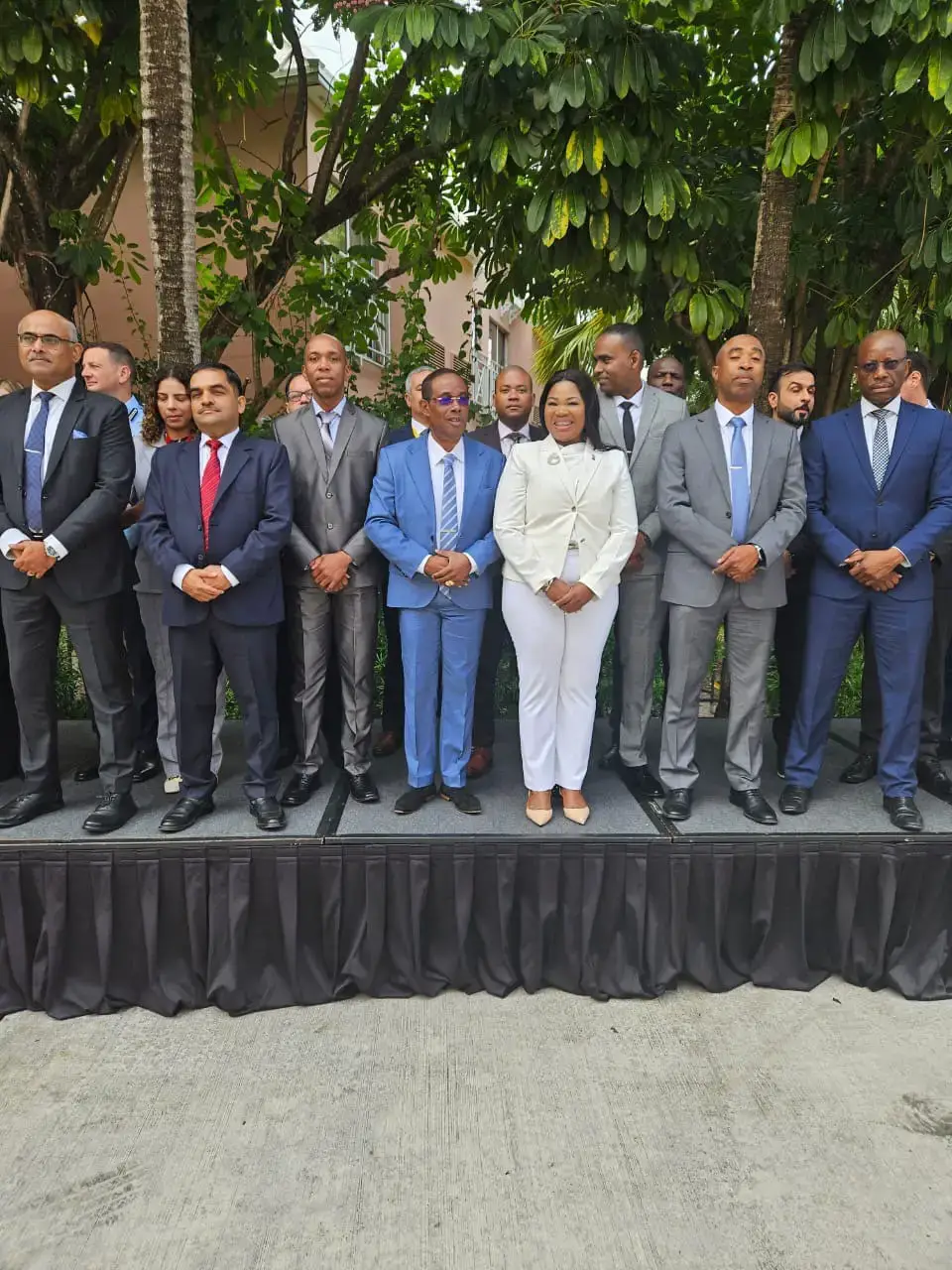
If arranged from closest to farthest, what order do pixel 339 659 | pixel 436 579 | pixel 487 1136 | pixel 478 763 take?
pixel 487 1136 → pixel 436 579 → pixel 339 659 → pixel 478 763

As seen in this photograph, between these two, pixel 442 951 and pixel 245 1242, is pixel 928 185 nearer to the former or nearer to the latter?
pixel 442 951

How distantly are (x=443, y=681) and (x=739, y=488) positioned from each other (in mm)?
1348

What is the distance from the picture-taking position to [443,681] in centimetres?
320

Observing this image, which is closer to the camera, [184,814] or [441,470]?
[184,814]

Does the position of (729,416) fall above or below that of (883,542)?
above

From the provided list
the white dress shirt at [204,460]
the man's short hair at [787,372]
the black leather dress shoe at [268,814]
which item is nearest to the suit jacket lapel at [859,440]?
the man's short hair at [787,372]

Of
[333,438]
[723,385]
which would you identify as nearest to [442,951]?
[333,438]

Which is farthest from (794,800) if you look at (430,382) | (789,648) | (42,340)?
(42,340)

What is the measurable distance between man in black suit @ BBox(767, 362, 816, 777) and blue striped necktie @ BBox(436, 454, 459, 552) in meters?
1.40

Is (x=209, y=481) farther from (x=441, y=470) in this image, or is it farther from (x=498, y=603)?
(x=498, y=603)

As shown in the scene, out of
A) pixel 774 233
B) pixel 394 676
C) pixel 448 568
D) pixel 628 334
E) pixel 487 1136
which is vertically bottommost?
pixel 487 1136

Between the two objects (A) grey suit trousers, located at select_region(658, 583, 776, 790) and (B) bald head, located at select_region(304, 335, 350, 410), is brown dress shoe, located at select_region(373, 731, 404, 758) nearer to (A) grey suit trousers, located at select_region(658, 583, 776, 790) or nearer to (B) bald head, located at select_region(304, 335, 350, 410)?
(A) grey suit trousers, located at select_region(658, 583, 776, 790)

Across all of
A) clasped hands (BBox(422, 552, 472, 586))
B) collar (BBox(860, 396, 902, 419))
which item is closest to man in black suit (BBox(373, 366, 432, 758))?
clasped hands (BBox(422, 552, 472, 586))

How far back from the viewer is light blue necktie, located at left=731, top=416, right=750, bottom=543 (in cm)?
310
